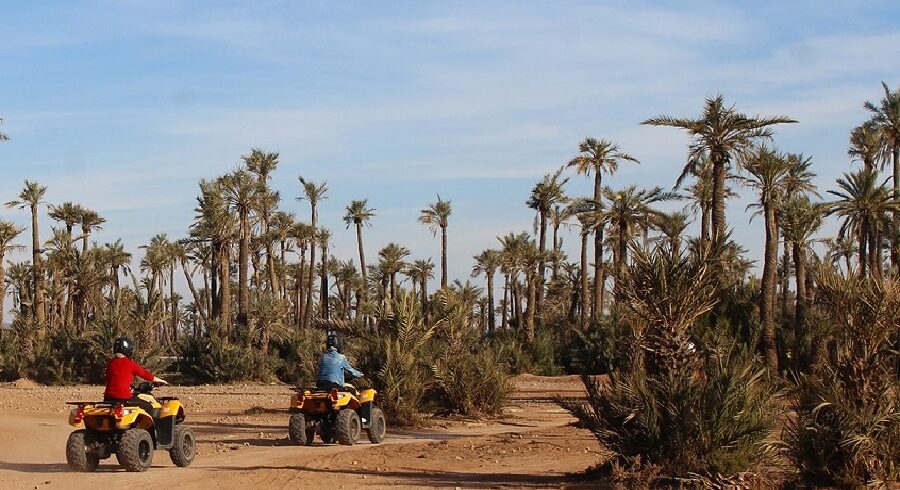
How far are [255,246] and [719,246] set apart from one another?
56.9m

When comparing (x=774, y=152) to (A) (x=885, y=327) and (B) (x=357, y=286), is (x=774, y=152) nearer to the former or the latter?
(A) (x=885, y=327)

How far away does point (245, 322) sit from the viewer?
1825 inches

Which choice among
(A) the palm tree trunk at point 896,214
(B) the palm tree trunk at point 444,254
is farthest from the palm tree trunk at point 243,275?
(A) the palm tree trunk at point 896,214

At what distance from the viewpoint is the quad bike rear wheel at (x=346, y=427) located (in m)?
16.5

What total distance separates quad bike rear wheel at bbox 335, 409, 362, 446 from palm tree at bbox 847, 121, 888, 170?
39.7 metres

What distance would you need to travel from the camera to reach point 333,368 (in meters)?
16.8

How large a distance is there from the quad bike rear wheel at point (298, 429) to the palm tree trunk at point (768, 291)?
75.3 ft

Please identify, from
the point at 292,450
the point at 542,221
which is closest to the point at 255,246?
the point at 542,221

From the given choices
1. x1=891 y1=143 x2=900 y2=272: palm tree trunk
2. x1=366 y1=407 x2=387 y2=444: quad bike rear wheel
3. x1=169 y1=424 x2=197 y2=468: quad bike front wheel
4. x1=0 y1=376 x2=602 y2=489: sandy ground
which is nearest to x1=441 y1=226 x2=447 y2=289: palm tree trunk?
x1=891 y1=143 x2=900 y2=272: palm tree trunk

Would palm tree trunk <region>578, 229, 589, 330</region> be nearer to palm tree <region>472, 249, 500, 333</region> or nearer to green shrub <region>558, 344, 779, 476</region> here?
palm tree <region>472, 249, 500, 333</region>

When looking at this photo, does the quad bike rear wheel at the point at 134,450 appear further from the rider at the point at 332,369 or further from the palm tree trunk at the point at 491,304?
the palm tree trunk at the point at 491,304

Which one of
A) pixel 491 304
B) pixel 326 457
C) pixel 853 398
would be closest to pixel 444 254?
pixel 491 304

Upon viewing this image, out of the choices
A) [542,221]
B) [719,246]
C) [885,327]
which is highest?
[542,221]

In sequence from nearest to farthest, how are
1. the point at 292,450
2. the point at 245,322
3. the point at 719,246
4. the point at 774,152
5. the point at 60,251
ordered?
the point at 719,246 → the point at 292,450 → the point at 774,152 → the point at 245,322 → the point at 60,251
